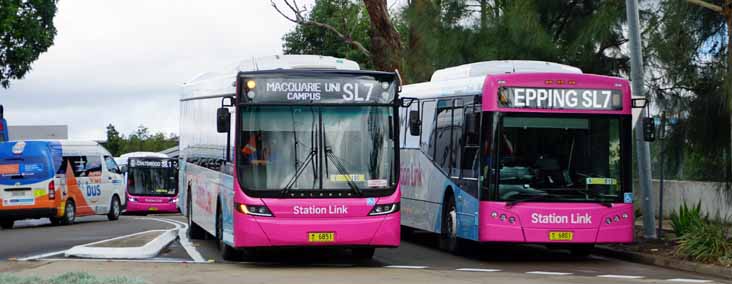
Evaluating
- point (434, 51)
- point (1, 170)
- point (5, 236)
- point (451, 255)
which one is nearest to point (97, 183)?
point (1, 170)

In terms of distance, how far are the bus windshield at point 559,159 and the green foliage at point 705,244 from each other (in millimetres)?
1229

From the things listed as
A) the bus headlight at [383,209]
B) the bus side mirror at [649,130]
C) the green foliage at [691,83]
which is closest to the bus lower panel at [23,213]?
the green foliage at [691,83]

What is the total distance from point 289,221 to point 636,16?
7.10 m

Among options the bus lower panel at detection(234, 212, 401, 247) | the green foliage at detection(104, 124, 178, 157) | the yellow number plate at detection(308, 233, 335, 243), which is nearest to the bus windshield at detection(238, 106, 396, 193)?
the bus lower panel at detection(234, 212, 401, 247)

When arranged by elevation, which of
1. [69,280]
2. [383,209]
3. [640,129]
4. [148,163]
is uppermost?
[640,129]

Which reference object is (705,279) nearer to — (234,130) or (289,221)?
(289,221)

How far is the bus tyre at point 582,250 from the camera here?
20.9 metres

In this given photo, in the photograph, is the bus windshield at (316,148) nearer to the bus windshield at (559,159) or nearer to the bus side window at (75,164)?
the bus windshield at (559,159)

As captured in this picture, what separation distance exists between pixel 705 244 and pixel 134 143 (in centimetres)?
10769

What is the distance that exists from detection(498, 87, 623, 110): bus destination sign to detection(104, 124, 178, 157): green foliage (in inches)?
4093

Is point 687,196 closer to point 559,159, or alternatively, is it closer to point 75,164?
point 559,159

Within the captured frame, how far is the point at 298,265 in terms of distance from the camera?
61.6 feet

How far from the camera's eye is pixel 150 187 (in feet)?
188

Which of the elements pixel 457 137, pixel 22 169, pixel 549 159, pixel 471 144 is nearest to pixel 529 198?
pixel 549 159
